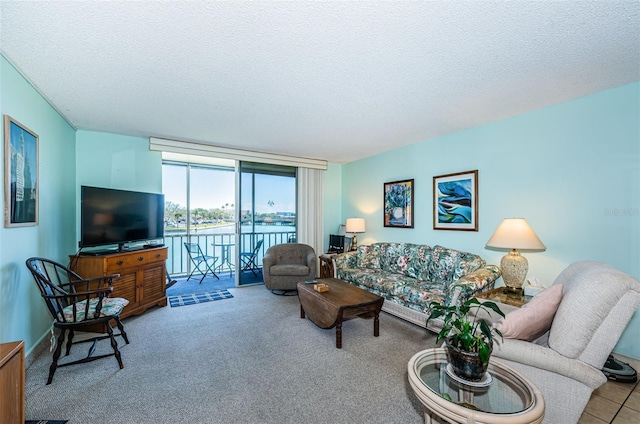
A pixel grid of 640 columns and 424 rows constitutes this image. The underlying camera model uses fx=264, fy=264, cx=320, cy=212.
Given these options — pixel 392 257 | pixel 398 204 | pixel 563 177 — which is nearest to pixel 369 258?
pixel 392 257

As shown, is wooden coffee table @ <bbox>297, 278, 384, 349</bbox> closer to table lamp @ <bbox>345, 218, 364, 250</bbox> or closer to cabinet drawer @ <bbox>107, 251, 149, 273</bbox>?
table lamp @ <bbox>345, 218, 364, 250</bbox>

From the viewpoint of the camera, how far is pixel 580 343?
1399 millimetres

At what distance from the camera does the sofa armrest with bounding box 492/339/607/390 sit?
1.38 m

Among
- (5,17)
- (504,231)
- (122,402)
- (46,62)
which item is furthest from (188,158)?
(504,231)

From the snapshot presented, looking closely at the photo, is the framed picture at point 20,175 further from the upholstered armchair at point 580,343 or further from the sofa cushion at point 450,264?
the sofa cushion at point 450,264

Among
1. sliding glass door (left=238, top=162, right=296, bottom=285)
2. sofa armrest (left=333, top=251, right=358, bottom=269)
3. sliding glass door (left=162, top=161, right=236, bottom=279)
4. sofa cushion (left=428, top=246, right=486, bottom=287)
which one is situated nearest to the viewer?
sofa cushion (left=428, top=246, right=486, bottom=287)

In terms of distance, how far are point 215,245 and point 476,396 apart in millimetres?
5659

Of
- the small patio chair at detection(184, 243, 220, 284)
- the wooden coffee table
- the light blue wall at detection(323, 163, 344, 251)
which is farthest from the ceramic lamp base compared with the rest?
the small patio chair at detection(184, 243, 220, 284)

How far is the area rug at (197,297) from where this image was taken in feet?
13.0

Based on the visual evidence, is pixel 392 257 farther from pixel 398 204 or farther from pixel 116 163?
pixel 116 163

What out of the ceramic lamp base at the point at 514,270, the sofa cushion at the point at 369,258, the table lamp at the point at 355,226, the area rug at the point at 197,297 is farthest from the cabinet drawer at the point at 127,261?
the ceramic lamp base at the point at 514,270

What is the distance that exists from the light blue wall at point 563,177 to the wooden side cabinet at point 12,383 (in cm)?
409

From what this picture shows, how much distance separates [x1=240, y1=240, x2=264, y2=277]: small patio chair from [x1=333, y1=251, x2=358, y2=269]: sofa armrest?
1.71 metres

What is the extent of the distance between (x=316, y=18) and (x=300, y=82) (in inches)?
30.1
